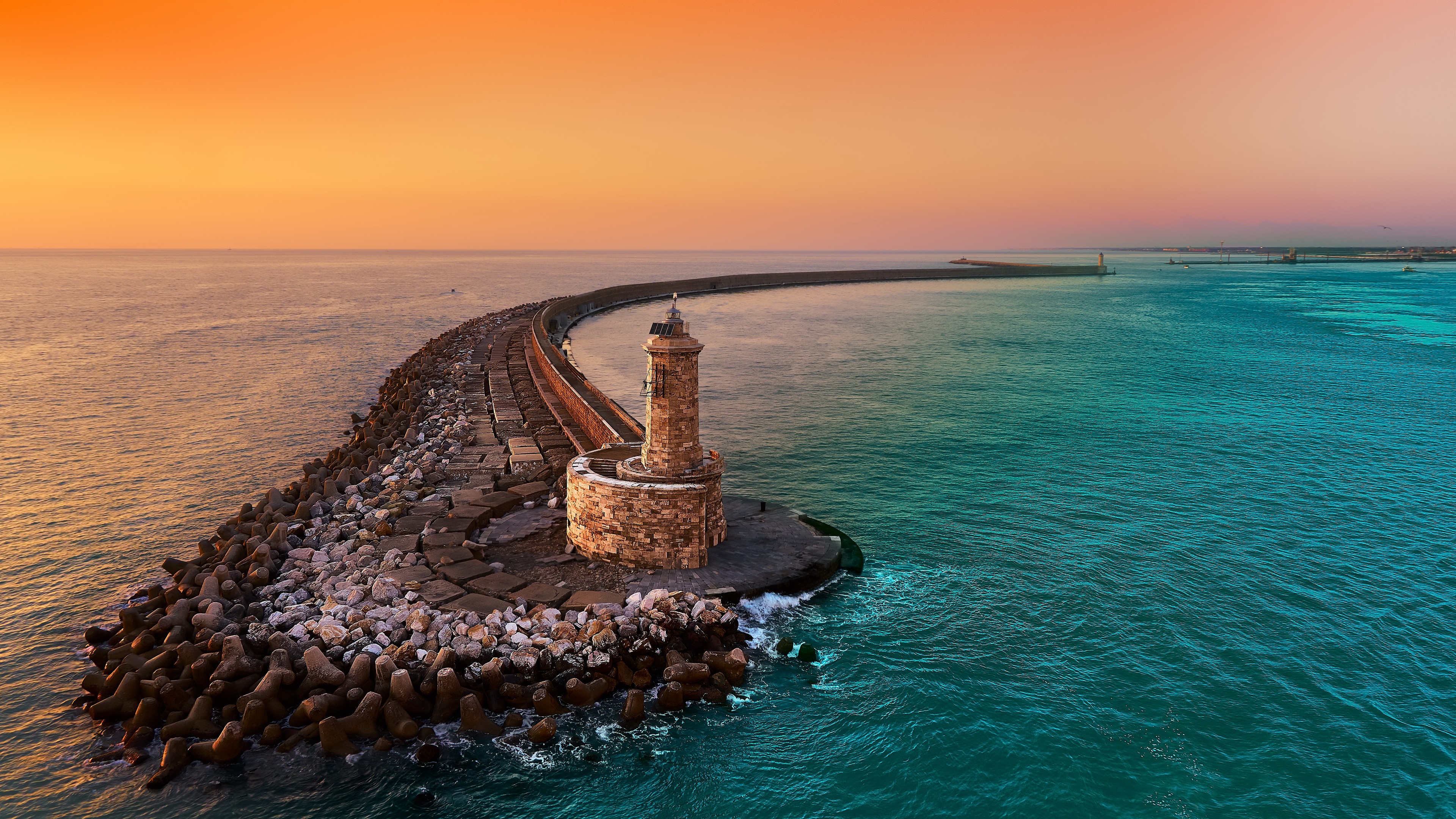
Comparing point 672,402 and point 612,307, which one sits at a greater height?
point 612,307

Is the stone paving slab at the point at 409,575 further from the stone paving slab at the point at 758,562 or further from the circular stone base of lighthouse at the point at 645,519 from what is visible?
the stone paving slab at the point at 758,562

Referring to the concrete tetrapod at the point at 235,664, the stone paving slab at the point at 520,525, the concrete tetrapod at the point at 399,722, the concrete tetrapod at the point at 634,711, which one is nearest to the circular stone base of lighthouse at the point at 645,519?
the stone paving slab at the point at 520,525

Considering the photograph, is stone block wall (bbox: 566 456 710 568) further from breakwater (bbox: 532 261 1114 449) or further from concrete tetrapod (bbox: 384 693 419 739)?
concrete tetrapod (bbox: 384 693 419 739)

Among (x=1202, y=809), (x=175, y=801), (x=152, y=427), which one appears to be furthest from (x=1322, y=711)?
(x=152, y=427)

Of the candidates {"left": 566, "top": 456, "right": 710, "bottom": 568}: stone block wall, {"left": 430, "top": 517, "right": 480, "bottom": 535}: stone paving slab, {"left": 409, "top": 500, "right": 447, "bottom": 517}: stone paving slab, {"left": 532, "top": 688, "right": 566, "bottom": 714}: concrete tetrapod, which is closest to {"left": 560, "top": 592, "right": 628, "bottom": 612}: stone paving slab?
{"left": 566, "top": 456, "right": 710, "bottom": 568}: stone block wall

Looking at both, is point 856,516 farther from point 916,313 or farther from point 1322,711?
point 916,313

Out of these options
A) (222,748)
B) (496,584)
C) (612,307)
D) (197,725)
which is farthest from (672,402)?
(612,307)

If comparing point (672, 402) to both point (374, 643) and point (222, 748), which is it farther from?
point (222, 748)

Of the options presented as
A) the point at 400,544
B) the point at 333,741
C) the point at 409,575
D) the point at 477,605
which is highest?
the point at 400,544
